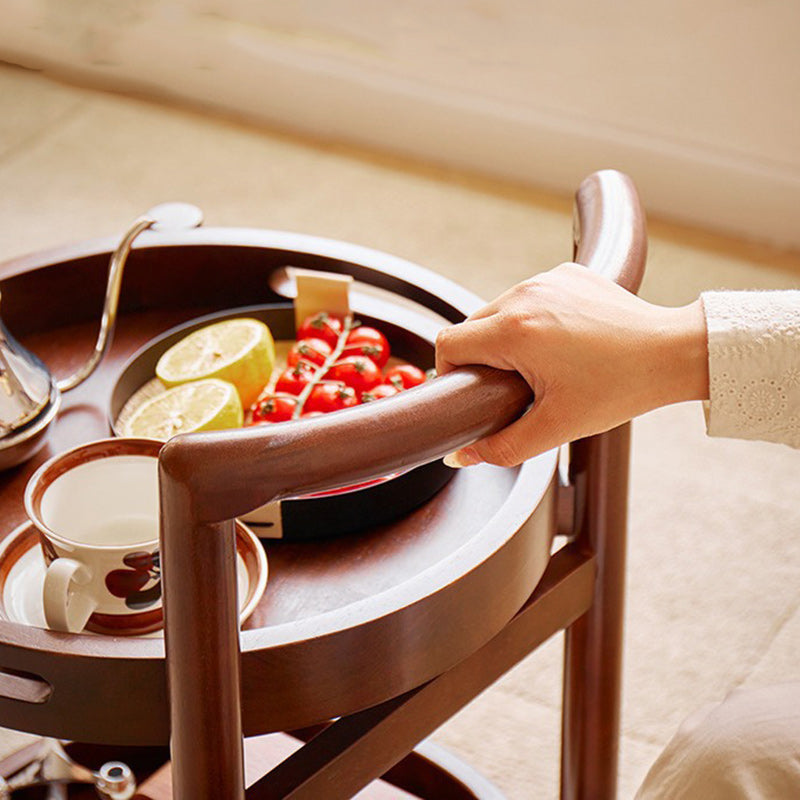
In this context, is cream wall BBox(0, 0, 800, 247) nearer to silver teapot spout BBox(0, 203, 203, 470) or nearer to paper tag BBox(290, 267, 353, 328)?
paper tag BBox(290, 267, 353, 328)

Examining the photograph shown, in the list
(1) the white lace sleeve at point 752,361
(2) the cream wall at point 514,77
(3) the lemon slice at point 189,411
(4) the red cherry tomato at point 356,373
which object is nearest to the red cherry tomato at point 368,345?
(4) the red cherry tomato at point 356,373

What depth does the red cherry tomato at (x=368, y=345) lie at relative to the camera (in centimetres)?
140

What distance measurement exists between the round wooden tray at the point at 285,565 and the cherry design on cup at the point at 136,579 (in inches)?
3.1

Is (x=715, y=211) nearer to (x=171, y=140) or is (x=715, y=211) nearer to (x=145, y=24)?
(x=171, y=140)

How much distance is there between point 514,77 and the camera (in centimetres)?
324

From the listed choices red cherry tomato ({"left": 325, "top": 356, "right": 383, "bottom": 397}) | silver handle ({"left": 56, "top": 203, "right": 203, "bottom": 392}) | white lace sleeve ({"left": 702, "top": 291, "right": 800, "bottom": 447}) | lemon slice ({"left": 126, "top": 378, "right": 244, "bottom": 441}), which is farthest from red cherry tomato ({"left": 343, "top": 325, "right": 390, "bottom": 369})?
white lace sleeve ({"left": 702, "top": 291, "right": 800, "bottom": 447})

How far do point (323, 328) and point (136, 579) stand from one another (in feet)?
1.40

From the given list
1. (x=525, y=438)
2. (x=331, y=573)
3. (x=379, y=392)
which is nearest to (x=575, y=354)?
(x=525, y=438)

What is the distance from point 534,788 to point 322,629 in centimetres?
88

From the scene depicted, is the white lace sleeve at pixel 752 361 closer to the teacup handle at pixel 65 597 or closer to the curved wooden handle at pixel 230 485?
the curved wooden handle at pixel 230 485

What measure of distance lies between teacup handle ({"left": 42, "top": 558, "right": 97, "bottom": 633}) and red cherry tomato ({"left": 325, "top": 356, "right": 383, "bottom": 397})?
15.6 inches

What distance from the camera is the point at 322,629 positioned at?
994 millimetres

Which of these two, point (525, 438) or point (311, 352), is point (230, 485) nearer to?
point (525, 438)

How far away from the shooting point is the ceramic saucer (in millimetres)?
1108
